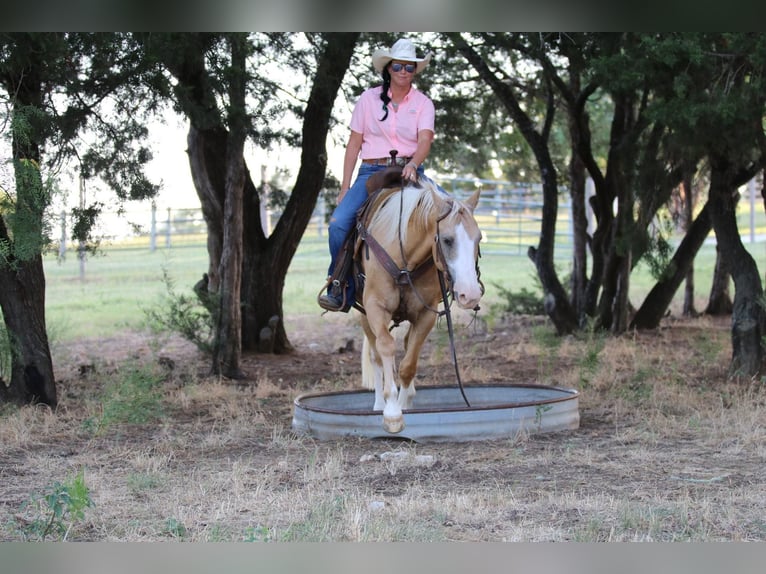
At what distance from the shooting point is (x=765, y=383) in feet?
28.8

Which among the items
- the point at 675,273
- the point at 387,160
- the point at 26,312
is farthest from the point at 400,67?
the point at 675,273

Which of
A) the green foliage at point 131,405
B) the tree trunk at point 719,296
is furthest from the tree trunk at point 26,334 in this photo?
the tree trunk at point 719,296

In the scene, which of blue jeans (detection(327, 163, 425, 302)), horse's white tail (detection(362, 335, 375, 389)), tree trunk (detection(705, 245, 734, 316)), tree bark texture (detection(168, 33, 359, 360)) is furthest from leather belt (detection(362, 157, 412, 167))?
tree trunk (detection(705, 245, 734, 316))

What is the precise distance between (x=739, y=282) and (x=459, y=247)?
14.1 feet

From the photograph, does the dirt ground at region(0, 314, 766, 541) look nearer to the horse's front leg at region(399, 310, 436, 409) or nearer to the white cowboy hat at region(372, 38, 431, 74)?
the horse's front leg at region(399, 310, 436, 409)

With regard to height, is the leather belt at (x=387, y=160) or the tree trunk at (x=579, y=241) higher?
the leather belt at (x=387, y=160)

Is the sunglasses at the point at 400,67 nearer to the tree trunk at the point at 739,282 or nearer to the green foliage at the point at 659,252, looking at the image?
the tree trunk at the point at 739,282

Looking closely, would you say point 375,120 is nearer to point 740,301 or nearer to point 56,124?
point 56,124

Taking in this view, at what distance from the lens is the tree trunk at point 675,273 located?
1229cm

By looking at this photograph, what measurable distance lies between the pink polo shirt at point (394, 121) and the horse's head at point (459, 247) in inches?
38.8

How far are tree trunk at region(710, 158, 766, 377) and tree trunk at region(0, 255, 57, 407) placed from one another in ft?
20.8

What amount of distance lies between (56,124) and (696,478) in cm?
580

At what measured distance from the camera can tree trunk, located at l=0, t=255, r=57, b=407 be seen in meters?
8.48

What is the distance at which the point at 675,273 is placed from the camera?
42.6ft
